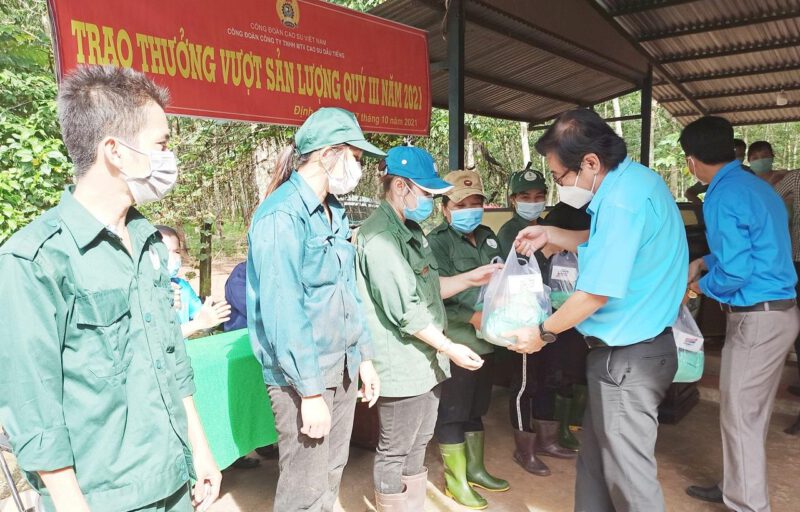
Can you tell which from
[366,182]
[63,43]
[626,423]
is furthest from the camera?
[366,182]

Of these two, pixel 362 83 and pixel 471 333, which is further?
pixel 362 83

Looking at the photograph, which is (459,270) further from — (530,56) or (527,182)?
(530,56)

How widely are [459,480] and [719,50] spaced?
266 inches

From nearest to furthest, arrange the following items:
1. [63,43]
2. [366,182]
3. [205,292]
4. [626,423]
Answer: [626,423] < [63,43] < [205,292] < [366,182]

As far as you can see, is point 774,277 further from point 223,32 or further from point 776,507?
point 223,32

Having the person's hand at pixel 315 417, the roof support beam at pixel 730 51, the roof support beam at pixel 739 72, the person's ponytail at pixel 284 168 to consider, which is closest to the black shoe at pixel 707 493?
the person's hand at pixel 315 417

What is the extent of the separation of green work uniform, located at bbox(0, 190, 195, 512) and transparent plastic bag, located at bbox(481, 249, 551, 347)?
141cm

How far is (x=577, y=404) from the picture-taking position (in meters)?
3.85

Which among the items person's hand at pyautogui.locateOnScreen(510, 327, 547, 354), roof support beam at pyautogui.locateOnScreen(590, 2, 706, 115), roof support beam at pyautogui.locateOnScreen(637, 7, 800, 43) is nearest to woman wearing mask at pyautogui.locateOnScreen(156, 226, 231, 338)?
person's hand at pyautogui.locateOnScreen(510, 327, 547, 354)

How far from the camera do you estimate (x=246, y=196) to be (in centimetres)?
1324

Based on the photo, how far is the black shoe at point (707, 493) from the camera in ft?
9.93

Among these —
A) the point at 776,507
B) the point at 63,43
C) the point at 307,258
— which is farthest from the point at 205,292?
the point at 776,507

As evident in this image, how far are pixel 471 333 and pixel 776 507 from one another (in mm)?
1893

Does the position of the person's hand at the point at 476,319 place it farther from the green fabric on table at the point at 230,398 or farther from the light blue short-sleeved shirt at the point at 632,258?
the green fabric on table at the point at 230,398
